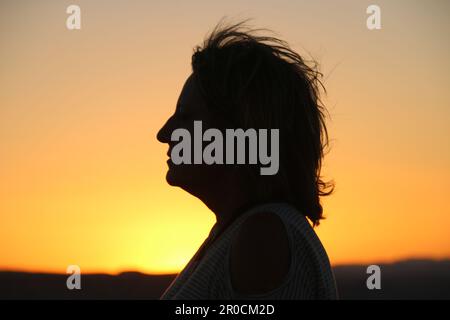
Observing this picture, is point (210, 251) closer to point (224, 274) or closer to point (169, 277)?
point (224, 274)

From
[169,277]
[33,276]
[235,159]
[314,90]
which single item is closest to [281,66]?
[314,90]

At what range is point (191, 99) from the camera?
70.1 inches

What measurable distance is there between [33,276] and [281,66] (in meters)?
7.54

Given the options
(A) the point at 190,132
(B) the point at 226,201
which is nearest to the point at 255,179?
(B) the point at 226,201

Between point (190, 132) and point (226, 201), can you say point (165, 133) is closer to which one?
point (190, 132)

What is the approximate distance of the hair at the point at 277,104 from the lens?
1.63m

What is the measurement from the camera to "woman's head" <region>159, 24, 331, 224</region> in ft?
5.36

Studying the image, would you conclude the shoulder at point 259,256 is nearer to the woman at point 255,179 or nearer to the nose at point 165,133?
the woman at point 255,179

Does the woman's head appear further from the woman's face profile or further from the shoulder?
the shoulder

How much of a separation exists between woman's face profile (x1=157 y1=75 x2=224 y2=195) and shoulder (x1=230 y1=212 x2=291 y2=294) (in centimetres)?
36

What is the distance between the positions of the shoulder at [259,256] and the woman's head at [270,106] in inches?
7.2

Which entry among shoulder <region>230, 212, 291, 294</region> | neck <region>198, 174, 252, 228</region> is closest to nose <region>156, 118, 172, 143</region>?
neck <region>198, 174, 252, 228</region>
